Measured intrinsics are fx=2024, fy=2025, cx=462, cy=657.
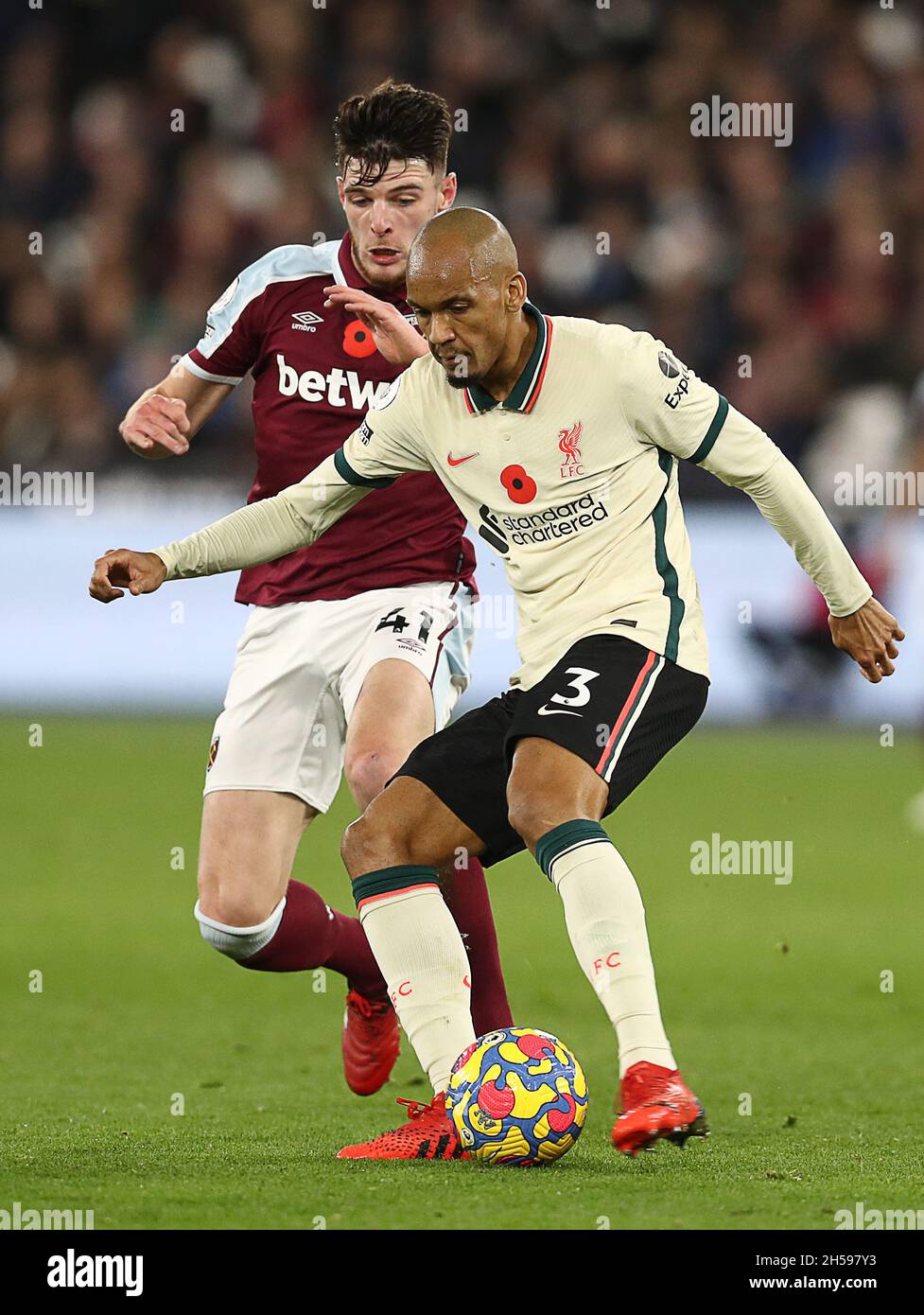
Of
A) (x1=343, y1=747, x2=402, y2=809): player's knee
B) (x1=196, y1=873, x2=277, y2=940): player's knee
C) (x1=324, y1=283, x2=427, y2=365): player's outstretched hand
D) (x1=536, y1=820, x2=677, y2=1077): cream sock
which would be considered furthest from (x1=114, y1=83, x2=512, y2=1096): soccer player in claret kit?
(x1=536, y1=820, x2=677, y2=1077): cream sock

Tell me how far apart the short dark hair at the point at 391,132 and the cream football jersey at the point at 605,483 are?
1.00 meters

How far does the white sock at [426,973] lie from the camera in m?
4.68

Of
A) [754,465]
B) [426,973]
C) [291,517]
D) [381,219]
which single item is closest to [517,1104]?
[426,973]

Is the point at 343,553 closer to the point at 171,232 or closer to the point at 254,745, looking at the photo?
the point at 254,745

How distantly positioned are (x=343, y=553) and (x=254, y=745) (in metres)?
0.61

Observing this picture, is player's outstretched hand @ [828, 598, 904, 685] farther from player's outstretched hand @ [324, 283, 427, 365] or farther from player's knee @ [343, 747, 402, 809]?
Answer: player's outstretched hand @ [324, 283, 427, 365]

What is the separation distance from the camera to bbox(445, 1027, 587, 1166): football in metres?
4.38

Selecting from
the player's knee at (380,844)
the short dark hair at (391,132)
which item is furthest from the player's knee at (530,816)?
the short dark hair at (391,132)

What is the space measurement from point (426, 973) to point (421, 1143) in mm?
383

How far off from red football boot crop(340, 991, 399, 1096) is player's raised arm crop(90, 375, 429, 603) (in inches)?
55.2

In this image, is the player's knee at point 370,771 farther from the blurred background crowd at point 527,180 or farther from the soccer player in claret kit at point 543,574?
the blurred background crowd at point 527,180

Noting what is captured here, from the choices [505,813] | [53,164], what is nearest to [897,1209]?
[505,813]

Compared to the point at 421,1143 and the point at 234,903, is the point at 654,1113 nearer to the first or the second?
the point at 421,1143

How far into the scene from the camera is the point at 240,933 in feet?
18.7
